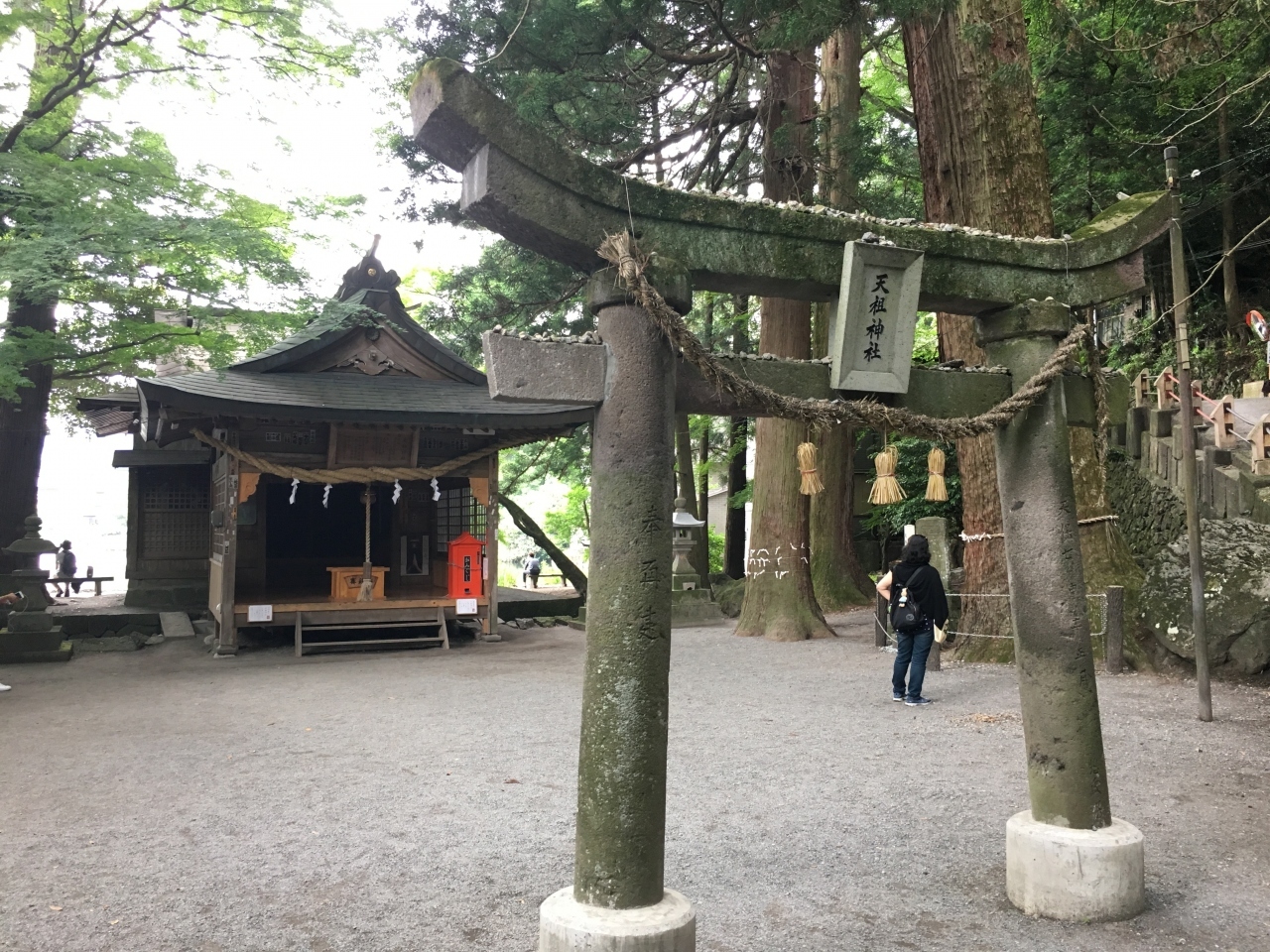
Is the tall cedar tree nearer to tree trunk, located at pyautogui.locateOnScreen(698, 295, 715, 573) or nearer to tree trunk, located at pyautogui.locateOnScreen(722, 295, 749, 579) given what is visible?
tree trunk, located at pyautogui.locateOnScreen(698, 295, 715, 573)

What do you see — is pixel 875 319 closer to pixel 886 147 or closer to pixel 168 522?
pixel 886 147

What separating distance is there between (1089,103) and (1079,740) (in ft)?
47.0

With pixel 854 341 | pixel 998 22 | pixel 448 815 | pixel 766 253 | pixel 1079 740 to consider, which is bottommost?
pixel 448 815

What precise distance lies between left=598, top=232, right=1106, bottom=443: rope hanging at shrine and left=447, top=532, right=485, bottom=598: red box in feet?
33.2

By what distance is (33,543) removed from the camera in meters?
12.4

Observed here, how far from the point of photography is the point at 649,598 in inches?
137

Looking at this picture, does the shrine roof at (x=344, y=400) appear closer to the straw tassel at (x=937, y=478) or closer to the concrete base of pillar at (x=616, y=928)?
the straw tassel at (x=937, y=478)

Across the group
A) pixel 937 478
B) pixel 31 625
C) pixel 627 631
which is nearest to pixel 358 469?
pixel 31 625

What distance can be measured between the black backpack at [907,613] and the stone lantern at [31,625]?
35.0 feet

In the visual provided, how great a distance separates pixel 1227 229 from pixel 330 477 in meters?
16.7

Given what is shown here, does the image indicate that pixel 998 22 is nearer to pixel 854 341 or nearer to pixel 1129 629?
pixel 1129 629

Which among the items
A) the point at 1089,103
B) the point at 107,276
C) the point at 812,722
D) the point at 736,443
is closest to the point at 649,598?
the point at 812,722

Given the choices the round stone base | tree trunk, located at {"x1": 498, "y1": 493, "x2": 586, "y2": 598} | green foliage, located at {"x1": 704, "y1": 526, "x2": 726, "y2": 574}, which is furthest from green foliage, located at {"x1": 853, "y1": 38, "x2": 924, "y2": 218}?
green foliage, located at {"x1": 704, "y1": 526, "x2": 726, "y2": 574}

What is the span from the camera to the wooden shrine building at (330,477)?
1241cm
